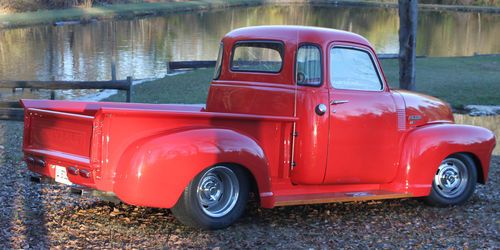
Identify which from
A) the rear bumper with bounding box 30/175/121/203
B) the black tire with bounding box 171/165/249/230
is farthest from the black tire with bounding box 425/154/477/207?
the rear bumper with bounding box 30/175/121/203

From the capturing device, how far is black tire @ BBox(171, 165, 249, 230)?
18.4 ft

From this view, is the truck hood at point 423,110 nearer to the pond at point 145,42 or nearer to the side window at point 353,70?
the side window at point 353,70

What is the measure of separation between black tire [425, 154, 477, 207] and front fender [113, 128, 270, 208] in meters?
2.58

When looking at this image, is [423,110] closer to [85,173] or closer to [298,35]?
[298,35]

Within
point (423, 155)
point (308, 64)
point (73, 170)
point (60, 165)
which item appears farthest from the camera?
point (423, 155)

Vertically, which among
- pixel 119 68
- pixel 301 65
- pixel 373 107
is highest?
pixel 301 65

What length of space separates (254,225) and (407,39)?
18.1 ft

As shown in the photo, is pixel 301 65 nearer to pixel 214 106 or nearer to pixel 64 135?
pixel 214 106

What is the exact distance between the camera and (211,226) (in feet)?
18.8

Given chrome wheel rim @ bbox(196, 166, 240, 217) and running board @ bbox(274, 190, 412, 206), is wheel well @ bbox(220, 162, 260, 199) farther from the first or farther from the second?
running board @ bbox(274, 190, 412, 206)

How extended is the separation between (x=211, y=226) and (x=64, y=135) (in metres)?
1.52

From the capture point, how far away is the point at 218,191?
5.87m

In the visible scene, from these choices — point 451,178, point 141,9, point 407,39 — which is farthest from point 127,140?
point 141,9

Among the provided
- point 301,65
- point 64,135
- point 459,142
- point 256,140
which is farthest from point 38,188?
point 459,142
